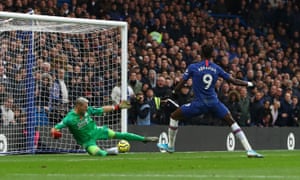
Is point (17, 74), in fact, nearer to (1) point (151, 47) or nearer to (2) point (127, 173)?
(1) point (151, 47)

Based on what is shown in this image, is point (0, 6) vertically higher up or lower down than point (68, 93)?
higher up

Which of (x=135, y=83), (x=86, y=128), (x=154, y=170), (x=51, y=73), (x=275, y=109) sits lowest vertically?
(x=275, y=109)

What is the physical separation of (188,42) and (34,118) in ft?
29.9

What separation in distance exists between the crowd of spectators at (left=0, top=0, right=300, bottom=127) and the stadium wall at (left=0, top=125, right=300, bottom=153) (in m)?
0.32

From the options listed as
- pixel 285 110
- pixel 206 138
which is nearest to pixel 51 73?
pixel 206 138

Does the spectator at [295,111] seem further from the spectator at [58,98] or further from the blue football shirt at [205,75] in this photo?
the blue football shirt at [205,75]

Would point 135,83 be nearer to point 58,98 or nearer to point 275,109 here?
point 58,98

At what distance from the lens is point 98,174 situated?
12742mm

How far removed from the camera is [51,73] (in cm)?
2216

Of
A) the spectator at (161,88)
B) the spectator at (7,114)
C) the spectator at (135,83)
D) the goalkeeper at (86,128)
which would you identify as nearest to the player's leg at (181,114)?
the goalkeeper at (86,128)

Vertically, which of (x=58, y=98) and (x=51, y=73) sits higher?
(x=51, y=73)

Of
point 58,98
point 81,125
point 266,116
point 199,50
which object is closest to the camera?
point 81,125

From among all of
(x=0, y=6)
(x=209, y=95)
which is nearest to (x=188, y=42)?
(x=0, y=6)

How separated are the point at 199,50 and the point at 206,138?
3.88 meters
